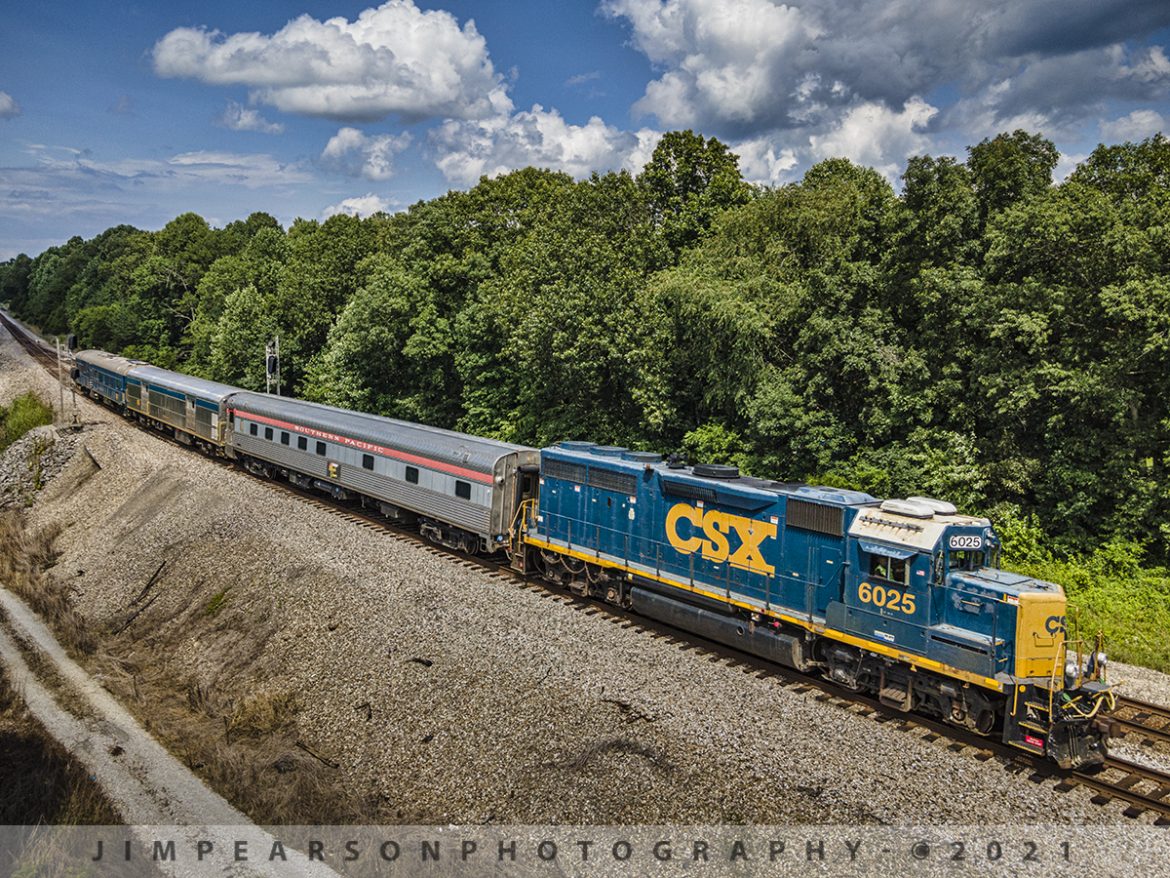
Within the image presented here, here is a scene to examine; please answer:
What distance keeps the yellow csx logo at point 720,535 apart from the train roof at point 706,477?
0.63 meters

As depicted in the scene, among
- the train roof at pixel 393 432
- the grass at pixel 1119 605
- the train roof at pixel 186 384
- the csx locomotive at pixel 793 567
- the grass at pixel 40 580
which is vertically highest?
the train roof at pixel 186 384

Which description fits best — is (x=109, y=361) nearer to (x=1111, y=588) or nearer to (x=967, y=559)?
(x=967, y=559)

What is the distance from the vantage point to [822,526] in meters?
15.2

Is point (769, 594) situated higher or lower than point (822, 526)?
lower

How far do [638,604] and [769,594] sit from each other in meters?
3.48

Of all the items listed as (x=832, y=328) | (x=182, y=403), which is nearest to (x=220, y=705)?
(x=832, y=328)

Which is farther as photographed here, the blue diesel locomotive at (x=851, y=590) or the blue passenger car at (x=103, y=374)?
the blue passenger car at (x=103, y=374)

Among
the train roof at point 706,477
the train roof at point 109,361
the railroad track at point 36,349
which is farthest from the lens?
the railroad track at point 36,349

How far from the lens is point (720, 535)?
17.3 meters

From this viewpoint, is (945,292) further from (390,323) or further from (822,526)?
(390,323)

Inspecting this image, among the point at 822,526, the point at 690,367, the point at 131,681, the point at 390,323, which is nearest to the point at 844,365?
the point at 690,367

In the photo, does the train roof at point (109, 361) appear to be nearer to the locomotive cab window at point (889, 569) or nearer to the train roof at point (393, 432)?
the train roof at point (393, 432)

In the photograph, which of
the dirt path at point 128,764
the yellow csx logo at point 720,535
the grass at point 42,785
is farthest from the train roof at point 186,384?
the yellow csx logo at point 720,535

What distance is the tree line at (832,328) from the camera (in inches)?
813
